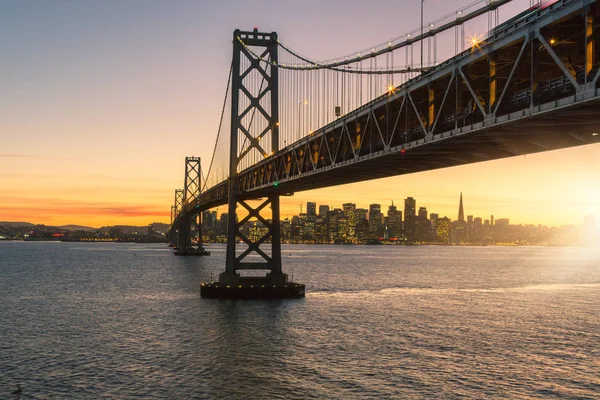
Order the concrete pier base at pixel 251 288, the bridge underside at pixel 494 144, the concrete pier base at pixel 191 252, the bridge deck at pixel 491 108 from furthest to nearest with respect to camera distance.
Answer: the concrete pier base at pixel 191 252
the concrete pier base at pixel 251 288
the bridge underside at pixel 494 144
the bridge deck at pixel 491 108

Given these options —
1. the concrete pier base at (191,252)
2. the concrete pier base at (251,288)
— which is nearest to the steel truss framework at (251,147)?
the concrete pier base at (251,288)

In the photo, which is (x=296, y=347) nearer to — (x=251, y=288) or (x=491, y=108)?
(x=251, y=288)

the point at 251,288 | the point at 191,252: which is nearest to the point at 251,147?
the point at 251,288

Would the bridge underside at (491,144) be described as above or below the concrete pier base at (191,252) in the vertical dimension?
above

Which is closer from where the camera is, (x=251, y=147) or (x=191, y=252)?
(x=251, y=147)

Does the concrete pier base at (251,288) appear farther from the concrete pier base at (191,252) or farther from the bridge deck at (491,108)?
the concrete pier base at (191,252)

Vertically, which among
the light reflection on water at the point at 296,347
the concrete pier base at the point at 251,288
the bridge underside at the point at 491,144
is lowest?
the light reflection on water at the point at 296,347

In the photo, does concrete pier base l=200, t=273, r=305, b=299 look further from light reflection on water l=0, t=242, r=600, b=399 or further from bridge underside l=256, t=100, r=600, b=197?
bridge underside l=256, t=100, r=600, b=197

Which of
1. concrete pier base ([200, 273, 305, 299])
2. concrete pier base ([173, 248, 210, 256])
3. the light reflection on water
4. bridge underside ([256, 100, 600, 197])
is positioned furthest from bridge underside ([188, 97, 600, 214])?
concrete pier base ([173, 248, 210, 256])

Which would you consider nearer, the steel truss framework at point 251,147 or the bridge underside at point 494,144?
the bridge underside at point 494,144

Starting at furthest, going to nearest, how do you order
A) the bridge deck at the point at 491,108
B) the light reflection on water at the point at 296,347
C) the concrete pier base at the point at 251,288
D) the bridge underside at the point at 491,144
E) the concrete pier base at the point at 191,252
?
1. the concrete pier base at the point at 191,252
2. the concrete pier base at the point at 251,288
3. the light reflection on water at the point at 296,347
4. the bridge underside at the point at 491,144
5. the bridge deck at the point at 491,108

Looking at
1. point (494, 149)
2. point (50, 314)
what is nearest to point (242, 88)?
point (50, 314)

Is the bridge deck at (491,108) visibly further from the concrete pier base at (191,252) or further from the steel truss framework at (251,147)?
the concrete pier base at (191,252)

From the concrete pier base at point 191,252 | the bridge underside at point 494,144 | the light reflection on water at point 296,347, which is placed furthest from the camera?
the concrete pier base at point 191,252
